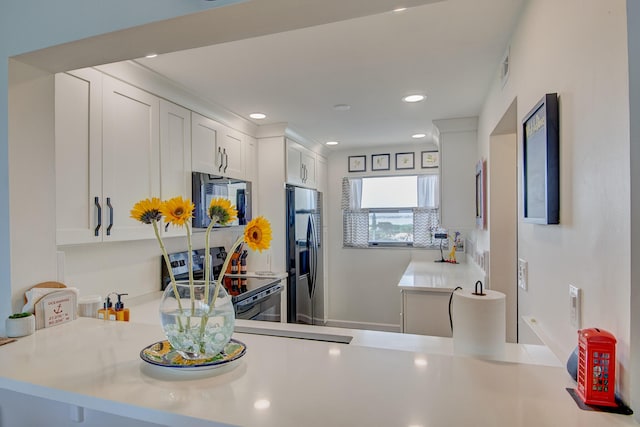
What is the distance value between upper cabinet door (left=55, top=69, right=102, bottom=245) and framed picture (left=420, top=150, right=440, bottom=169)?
3.64 m

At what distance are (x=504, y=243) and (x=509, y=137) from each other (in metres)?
0.70

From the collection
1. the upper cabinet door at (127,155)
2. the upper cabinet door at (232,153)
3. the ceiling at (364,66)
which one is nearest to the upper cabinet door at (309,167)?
the ceiling at (364,66)

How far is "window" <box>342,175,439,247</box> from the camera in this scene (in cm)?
459

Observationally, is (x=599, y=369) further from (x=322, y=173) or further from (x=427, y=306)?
(x=322, y=173)

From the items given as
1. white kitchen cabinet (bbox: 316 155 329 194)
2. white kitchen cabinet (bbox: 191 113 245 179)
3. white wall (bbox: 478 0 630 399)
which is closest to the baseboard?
white kitchen cabinet (bbox: 316 155 329 194)

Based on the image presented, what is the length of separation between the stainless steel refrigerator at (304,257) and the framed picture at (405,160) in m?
1.10

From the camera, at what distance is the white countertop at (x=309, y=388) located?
2.27 ft

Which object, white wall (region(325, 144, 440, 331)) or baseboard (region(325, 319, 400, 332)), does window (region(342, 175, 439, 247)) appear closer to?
white wall (region(325, 144, 440, 331))

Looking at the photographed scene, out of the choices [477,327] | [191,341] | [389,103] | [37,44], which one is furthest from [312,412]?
[389,103]

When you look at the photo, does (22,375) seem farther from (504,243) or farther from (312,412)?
(504,243)

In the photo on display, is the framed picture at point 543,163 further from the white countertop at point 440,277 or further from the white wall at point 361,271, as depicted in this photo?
the white wall at point 361,271

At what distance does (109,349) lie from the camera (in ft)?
3.49

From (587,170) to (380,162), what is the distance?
154 inches

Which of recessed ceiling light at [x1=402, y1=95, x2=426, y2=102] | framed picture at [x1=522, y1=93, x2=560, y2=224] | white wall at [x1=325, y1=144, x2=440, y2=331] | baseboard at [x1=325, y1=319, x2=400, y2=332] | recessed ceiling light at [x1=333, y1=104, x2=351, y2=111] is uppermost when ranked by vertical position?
recessed ceiling light at [x1=402, y1=95, x2=426, y2=102]
